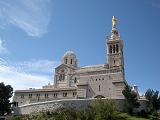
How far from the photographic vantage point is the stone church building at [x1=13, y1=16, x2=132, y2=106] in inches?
2495

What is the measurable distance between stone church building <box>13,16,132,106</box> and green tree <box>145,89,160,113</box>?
5708 millimetres

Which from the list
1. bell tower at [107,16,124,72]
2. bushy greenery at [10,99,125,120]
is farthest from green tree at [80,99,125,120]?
bell tower at [107,16,124,72]

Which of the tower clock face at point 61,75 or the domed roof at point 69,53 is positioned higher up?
the domed roof at point 69,53

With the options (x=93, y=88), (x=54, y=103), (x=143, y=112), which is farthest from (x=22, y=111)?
(x=143, y=112)

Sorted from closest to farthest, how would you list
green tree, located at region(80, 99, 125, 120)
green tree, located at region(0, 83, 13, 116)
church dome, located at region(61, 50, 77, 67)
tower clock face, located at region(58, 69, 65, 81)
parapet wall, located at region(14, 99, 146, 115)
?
green tree, located at region(80, 99, 125, 120) < parapet wall, located at region(14, 99, 146, 115) < green tree, located at region(0, 83, 13, 116) < tower clock face, located at region(58, 69, 65, 81) < church dome, located at region(61, 50, 77, 67)

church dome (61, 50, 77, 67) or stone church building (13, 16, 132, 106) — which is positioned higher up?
church dome (61, 50, 77, 67)

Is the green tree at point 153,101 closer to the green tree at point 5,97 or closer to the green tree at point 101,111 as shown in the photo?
the green tree at point 101,111

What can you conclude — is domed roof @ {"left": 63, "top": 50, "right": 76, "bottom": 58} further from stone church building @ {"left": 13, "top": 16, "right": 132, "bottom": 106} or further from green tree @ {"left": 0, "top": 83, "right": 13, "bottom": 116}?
green tree @ {"left": 0, "top": 83, "right": 13, "bottom": 116}

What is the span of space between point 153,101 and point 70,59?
91.8 ft

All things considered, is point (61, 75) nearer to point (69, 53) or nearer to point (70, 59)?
point (70, 59)

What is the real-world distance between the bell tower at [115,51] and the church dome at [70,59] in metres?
10.8

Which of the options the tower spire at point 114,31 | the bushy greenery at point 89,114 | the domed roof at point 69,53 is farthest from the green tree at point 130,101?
the domed roof at point 69,53

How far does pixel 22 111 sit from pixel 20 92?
16.5 metres

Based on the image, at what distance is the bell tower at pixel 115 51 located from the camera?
67.2 meters
